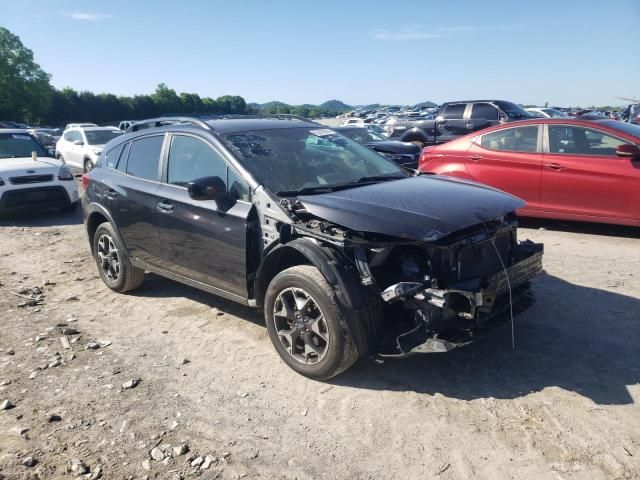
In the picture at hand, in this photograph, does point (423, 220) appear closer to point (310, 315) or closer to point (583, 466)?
point (310, 315)

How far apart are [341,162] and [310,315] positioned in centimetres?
162

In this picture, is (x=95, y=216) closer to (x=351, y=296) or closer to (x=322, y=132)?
(x=322, y=132)

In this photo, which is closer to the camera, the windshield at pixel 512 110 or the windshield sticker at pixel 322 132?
the windshield sticker at pixel 322 132

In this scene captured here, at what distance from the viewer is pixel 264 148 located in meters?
4.62

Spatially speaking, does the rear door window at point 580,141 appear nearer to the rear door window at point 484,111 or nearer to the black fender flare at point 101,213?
the black fender flare at point 101,213

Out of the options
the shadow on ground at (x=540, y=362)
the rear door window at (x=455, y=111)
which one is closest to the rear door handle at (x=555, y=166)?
the shadow on ground at (x=540, y=362)

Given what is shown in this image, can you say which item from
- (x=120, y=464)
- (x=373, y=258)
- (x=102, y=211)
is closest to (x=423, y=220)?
(x=373, y=258)

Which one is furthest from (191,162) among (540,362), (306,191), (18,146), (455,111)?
(455,111)

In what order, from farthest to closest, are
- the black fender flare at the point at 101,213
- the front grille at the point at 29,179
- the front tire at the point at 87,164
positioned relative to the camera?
the front tire at the point at 87,164
the front grille at the point at 29,179
the black fender flare at the point at 101,213

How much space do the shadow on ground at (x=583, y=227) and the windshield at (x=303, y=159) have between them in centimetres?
389

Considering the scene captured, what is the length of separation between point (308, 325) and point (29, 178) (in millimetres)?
8807

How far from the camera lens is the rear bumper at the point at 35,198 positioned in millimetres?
10117

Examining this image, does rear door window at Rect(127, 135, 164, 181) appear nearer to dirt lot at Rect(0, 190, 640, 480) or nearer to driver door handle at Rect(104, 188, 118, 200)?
driver door handle at Rect(104, 188, 118, 200)

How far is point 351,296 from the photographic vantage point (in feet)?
11.6
